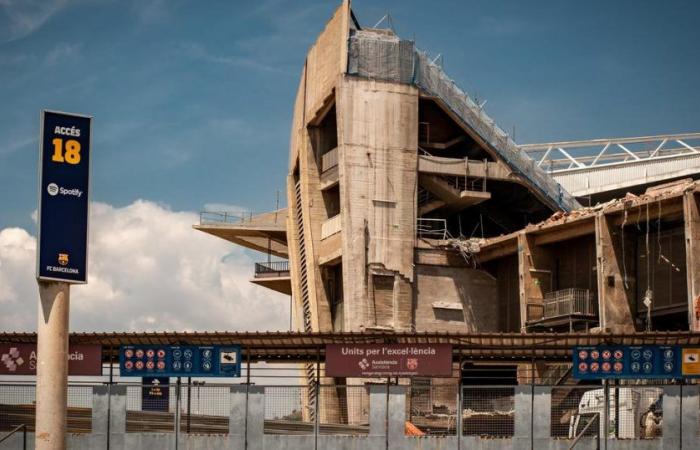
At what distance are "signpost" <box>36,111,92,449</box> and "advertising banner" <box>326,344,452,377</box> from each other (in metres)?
18.3

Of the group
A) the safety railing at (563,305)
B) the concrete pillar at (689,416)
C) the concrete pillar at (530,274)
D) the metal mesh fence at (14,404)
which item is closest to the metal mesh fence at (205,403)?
the metal mesh fence at (14,404)

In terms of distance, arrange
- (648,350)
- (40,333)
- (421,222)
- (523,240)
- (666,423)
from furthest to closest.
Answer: (421,222) → (523,240) → (648,350) → (666,423) → (40,333)

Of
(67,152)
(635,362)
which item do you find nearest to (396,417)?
(635,362)

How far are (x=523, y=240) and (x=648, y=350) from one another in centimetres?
2976

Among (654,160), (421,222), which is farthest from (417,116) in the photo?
(654,160)

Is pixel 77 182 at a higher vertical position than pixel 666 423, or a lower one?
higher

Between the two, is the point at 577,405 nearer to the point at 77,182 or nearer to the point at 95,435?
the point at 95,435

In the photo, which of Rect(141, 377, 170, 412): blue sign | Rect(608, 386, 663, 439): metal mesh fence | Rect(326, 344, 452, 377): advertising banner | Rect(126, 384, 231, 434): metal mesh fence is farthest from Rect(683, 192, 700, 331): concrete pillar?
Rect(141, 377, 170, 412): blue sign

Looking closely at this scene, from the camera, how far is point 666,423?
4119 cm

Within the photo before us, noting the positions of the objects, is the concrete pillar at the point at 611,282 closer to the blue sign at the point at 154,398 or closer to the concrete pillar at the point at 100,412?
the blue sign at the point at 154,398

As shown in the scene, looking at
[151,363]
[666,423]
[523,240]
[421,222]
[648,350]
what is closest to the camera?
[666,423]

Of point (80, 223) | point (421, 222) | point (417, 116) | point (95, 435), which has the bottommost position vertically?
point (95, 435)

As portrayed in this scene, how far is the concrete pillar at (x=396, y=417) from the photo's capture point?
4212 centimetres

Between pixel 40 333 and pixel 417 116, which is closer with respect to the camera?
pixel 40 333
